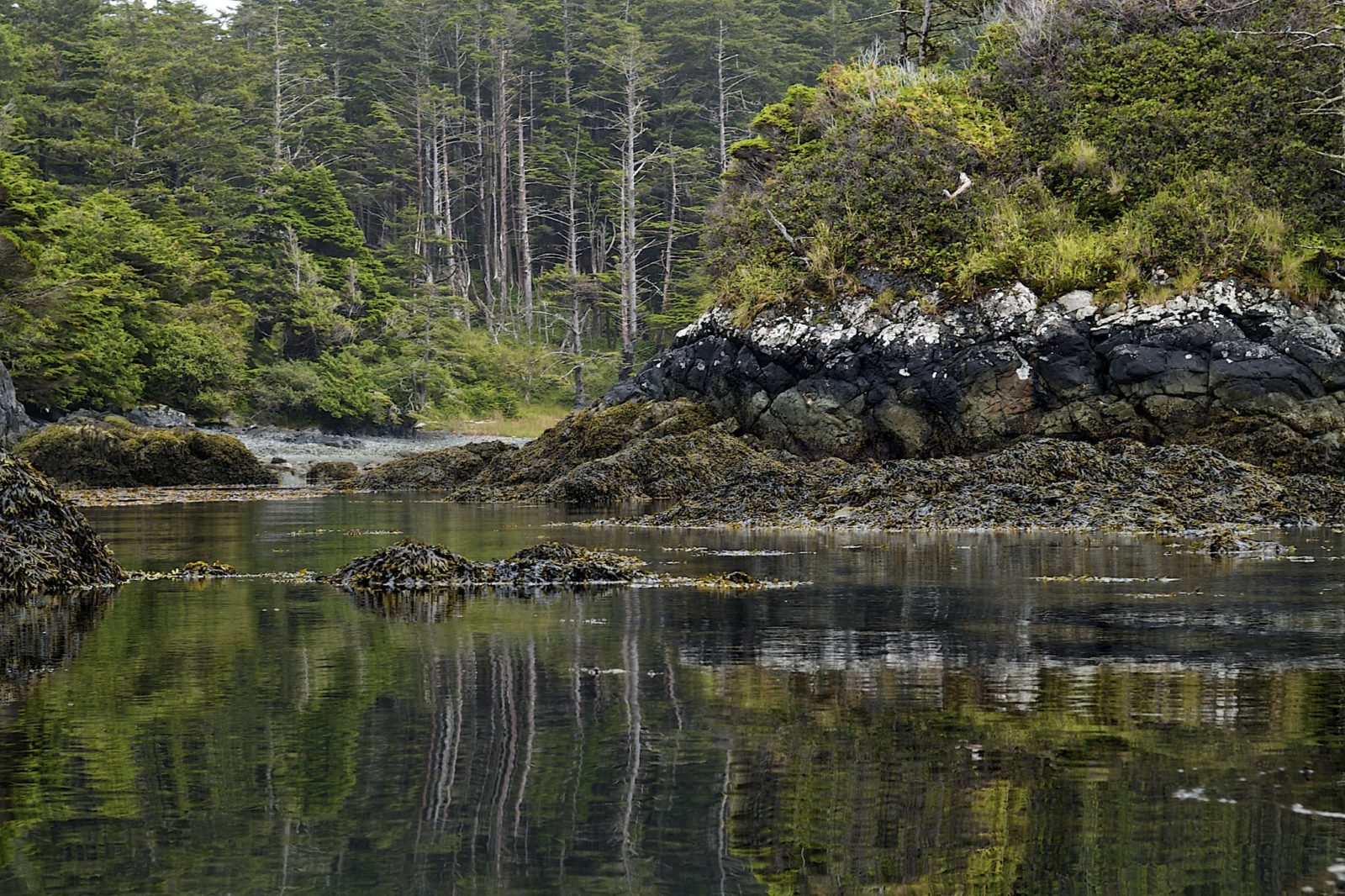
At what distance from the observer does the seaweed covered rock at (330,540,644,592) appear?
10656mm

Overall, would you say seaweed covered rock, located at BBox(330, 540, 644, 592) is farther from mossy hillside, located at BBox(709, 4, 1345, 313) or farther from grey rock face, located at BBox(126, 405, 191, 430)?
grey rock face, located at BBox(126, 405, 191, 430)

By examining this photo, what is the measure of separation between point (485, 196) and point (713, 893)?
2883 inches

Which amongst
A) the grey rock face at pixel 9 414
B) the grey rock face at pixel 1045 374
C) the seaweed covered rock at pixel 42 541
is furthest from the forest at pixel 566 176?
the seaweed covered rock at pixel 42 541

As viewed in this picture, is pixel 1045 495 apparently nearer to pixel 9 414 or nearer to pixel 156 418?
pixel 9 414

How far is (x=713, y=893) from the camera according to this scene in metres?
3.41

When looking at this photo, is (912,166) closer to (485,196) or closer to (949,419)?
(949,419)

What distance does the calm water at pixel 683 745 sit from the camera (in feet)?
11.8

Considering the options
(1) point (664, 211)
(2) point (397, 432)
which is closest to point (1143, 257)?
(2) point (397, 432)

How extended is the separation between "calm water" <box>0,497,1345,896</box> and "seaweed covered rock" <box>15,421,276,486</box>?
20400mm

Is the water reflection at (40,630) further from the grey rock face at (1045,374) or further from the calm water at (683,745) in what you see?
the grey rock face at (1045,374)

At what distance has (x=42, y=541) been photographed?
424 inches

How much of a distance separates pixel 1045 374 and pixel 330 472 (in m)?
17.2

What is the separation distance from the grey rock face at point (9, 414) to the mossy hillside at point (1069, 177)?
1610 cm

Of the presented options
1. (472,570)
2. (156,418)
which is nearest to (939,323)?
(472,570)
